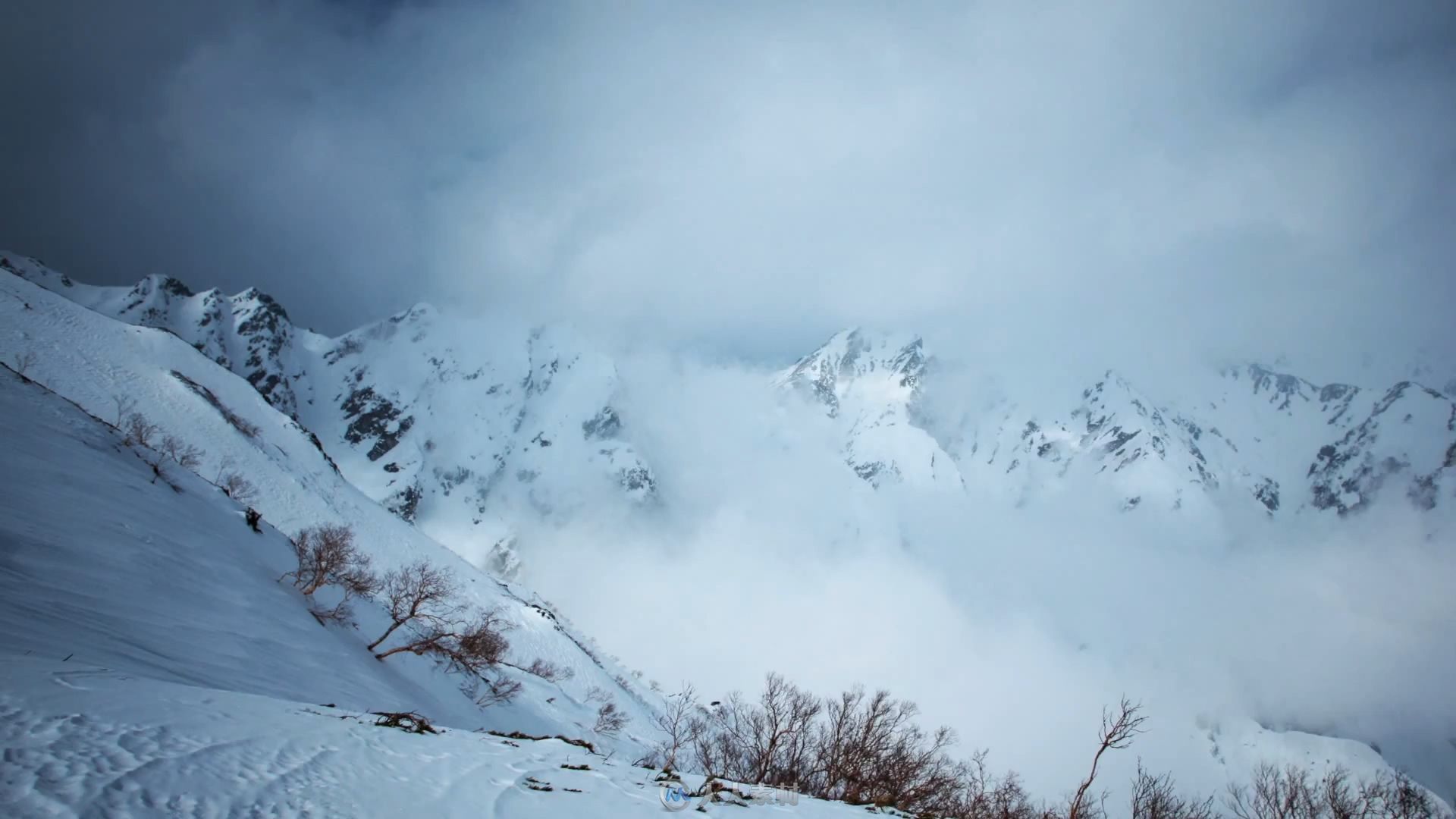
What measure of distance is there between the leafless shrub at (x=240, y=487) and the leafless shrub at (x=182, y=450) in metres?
2.14

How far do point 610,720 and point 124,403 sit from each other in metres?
45.5

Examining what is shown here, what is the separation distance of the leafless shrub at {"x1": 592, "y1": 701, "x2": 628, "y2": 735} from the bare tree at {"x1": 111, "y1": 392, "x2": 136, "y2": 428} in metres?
41.6

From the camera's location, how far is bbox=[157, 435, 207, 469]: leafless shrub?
3821cm

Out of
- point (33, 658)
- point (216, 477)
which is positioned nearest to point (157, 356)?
point (216, 477)

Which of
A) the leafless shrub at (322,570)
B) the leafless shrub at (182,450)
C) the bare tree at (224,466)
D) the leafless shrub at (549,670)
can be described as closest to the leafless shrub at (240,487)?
the bare tree at (224,466)

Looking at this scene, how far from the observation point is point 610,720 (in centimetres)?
4094

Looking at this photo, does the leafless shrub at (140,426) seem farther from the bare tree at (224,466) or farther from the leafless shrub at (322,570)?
the leafless shrub at (322,570)

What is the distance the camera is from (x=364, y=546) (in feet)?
Answer: 169

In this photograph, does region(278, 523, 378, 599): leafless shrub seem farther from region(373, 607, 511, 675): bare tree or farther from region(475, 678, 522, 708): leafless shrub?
region(475, 678, 522, 708): leafless shrub

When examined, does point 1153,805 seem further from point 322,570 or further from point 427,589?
point 427,589

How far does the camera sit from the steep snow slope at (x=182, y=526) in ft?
33.0

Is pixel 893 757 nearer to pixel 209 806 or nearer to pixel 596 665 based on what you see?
pixel 209 806

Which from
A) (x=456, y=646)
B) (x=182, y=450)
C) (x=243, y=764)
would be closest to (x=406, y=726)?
(x=243, y=764)

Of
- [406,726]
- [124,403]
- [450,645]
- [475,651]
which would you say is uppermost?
[124,403]
